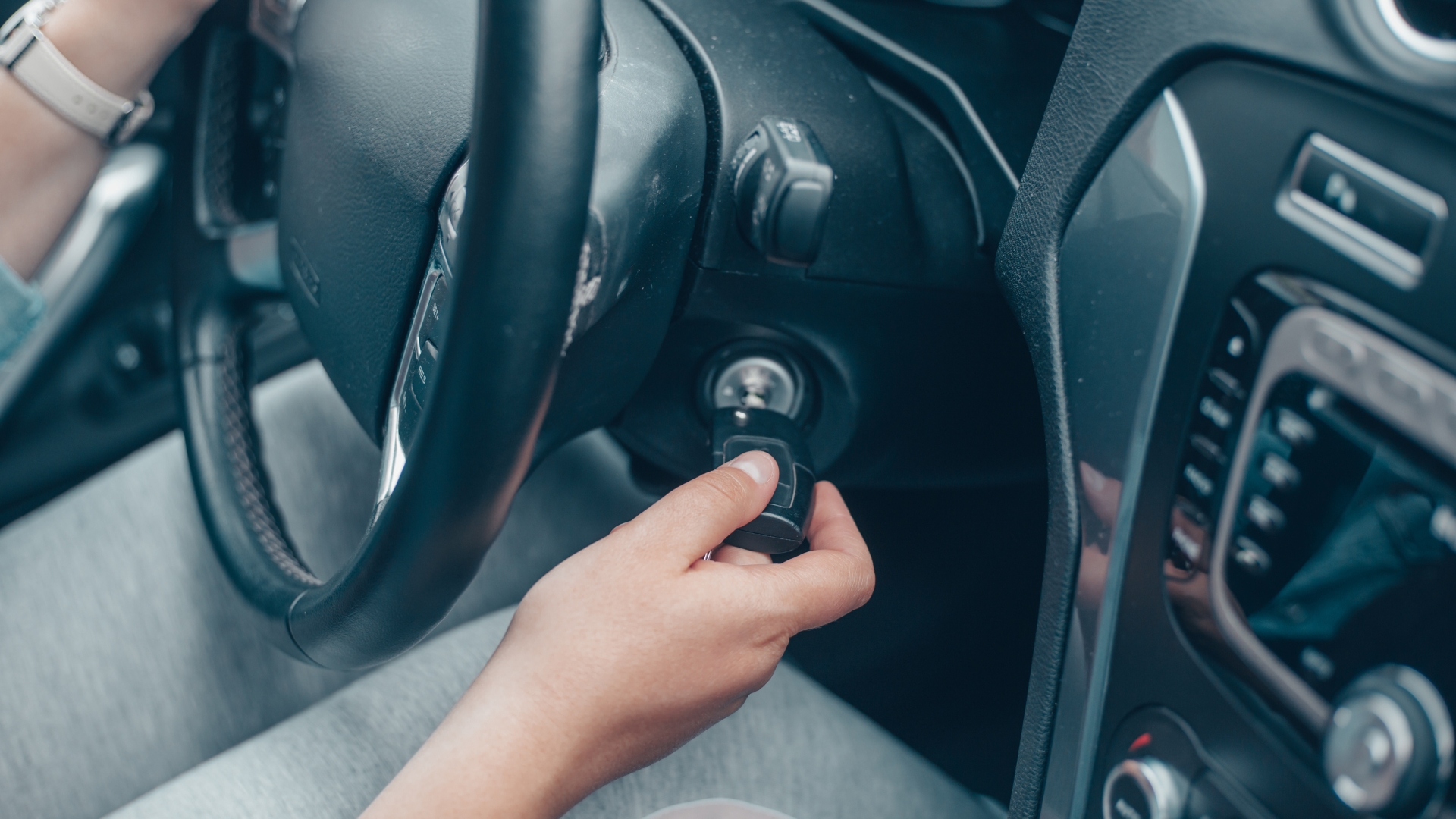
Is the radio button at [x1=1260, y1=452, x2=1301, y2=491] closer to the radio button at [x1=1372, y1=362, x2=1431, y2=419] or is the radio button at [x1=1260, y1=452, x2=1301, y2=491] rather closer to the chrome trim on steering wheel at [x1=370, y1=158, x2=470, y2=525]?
the radio button at [x1=1372, y1=362, x2=1431, y2=419]

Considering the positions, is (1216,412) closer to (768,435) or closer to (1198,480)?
(1198,480)

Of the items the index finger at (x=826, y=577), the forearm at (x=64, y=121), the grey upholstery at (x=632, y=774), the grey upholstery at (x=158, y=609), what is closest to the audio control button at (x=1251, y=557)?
the index finger at (x=826, y=577)

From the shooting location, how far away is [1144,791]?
41 cm

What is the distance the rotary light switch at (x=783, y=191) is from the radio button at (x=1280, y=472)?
0.82ft

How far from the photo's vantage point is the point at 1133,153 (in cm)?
41

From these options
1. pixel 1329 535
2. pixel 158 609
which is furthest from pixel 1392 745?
pixel 158 609

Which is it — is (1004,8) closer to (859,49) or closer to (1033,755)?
(859,49)

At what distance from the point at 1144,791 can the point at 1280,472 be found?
15 centimetres

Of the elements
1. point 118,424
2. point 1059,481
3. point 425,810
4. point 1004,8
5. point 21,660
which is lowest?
point 118,424

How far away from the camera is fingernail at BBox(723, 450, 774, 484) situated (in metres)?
0.48

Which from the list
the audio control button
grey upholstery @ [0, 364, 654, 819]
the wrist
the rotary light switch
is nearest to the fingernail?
the rotary light switch

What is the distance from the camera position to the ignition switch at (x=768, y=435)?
1.59ft

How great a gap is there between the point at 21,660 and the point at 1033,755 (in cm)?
66

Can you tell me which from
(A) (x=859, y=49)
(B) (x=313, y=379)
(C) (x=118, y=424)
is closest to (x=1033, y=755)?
(A) (x=859, y=49)
